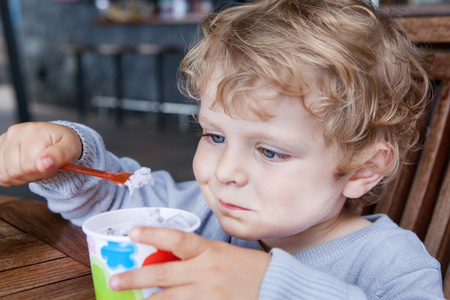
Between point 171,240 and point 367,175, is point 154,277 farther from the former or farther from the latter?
point 367,175

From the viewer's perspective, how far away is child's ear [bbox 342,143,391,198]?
0.89m

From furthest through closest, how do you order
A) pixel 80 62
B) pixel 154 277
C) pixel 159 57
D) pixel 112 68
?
pixel 112 68 < pixel 80 62 < pixel 159 57 < pixel 154 277

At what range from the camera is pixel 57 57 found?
746 cm

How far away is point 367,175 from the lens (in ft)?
2.98

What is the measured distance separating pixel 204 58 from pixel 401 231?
1.62 ft

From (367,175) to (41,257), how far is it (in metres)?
0.61

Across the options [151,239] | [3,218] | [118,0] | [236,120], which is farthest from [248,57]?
[118,0]

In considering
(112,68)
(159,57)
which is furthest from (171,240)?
(112,68)

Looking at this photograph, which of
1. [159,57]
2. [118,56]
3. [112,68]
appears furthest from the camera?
[112,68]

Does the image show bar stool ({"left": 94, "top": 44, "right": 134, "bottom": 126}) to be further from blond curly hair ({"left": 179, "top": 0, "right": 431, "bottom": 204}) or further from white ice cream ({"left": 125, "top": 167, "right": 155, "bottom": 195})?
white ice cream ({"left": 125, "top": 167, "right": 155, "bottom": 195})

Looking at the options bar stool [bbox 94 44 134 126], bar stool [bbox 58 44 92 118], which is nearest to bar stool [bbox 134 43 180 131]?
bar stool [bbox 94 44 134 126]

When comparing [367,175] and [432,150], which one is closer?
[367,175]

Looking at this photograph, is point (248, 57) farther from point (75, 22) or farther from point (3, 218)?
point (75, 22)

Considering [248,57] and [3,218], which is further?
[3,218]
